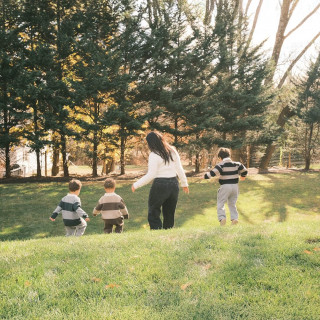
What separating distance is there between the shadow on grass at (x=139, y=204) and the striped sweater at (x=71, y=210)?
2251mm

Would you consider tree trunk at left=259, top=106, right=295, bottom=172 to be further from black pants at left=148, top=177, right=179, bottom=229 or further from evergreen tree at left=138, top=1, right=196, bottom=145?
black pants at left=148, top=177, right=179, bottom=229

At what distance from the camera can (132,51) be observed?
1697 cm

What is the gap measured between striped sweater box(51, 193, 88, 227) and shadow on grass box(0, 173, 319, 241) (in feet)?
7.38

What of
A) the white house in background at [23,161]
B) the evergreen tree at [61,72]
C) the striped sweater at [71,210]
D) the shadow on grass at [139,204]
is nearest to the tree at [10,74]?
the evergreen tree at [61,72]

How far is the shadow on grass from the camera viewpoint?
813cm

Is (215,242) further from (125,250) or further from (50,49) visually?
(50,49)

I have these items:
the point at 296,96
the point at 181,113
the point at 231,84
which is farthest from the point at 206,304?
the point at 296,96

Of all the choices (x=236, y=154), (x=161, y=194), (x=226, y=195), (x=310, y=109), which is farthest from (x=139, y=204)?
(x=310, y=109)

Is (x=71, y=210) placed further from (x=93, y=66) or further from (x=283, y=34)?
(x=283, y=34)

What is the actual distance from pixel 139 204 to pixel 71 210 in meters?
5.47

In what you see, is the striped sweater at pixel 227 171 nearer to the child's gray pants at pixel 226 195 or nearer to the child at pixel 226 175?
the child at pixel 226 175

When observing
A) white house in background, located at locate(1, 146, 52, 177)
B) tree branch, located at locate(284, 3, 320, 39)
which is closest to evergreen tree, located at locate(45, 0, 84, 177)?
white house in background, located at locate(1, 146, 52, 177)

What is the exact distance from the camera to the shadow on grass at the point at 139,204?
8.13 m

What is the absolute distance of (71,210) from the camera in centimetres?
543
